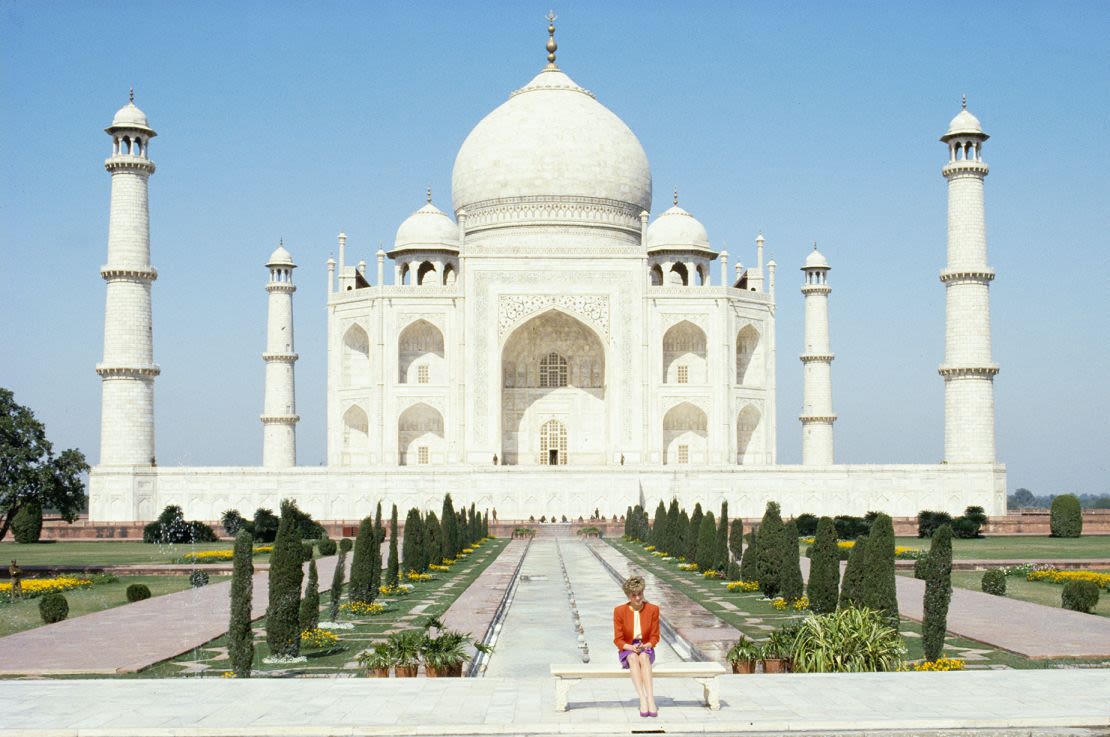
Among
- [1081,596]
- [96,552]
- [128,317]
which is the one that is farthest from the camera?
[128,317]

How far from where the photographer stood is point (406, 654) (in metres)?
8.38

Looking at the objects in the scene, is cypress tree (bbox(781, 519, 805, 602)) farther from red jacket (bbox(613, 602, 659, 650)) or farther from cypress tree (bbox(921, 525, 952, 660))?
red jacket (bbox(613, 602, 659, 650))

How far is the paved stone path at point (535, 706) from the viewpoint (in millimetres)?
6473

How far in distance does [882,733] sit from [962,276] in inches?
995

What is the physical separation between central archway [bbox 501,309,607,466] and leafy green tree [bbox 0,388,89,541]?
17272 millimetres

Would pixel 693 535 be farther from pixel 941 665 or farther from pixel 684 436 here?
pixel 684 436

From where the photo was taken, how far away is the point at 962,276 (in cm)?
3006

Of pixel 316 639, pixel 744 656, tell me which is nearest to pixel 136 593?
pixel 316 639

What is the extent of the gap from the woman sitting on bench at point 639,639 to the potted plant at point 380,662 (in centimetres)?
203

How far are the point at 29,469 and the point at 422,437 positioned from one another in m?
17.2

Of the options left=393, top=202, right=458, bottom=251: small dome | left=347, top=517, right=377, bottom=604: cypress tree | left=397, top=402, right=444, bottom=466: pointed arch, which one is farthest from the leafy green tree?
left=393, top=202, right=458, bottom=251: small dome

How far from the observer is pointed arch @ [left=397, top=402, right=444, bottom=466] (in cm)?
3416

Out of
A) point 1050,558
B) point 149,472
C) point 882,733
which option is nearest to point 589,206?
point 149,472

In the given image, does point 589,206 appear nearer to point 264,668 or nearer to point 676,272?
point 676,272
